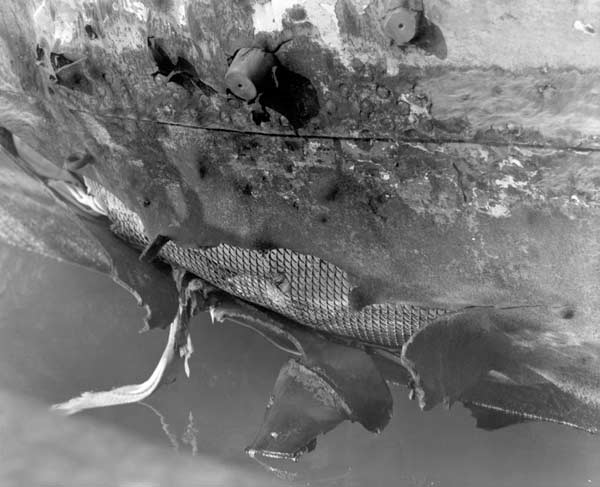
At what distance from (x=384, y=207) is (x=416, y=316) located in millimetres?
429

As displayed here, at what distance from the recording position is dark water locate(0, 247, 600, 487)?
91.9 inches

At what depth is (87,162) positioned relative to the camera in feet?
5.69

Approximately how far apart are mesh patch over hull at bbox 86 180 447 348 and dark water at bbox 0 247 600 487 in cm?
53

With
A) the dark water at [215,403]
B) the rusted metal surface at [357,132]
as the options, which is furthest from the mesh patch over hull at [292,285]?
the dark water at [215,403]

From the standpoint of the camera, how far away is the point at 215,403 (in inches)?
107

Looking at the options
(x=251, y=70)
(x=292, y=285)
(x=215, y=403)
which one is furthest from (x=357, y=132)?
(x=215, y=403)

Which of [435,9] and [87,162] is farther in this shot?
[87,162]

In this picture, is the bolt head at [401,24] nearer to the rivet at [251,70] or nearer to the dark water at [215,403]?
the rivet at [251,70]

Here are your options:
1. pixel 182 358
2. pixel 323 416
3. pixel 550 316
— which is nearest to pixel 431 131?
pixel 550 316

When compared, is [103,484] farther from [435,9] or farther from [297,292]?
[435,9]

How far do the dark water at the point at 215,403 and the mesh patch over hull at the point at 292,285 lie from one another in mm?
528

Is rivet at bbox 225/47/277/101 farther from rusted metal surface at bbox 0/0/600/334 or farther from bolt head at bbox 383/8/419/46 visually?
bolt head at bbox 383/8/419/46

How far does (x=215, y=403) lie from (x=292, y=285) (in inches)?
41.4

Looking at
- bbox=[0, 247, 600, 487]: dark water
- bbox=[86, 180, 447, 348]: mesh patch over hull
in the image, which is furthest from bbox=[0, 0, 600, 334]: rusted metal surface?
bbox=[0, 247, 600, 487]: dark water
